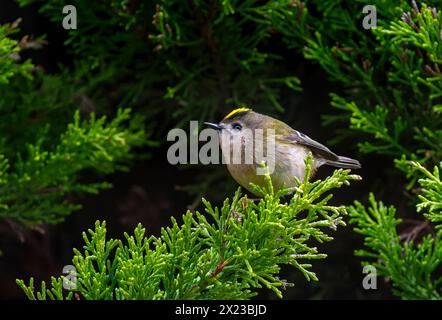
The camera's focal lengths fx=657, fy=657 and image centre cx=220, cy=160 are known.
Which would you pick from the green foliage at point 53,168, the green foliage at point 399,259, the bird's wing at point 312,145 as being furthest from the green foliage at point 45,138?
the green foliage at point 399,259

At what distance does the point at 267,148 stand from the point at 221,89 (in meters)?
0.60

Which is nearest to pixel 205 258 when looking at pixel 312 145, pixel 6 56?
pixel 312 145

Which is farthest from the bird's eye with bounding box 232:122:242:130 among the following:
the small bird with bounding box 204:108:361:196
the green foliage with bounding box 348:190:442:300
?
the green foliage with bounding box 348:190:442:300

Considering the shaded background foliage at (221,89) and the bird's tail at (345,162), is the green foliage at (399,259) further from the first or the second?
the bird's tail at (345,162)

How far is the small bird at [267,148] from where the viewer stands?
9.90 feet

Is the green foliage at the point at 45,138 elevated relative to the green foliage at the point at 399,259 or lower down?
elevated

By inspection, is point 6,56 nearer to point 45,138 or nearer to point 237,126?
point 45,138

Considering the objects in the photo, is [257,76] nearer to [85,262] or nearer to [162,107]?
[162,107]

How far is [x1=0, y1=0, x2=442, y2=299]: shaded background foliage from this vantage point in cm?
311

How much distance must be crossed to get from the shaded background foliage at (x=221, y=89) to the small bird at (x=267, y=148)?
0.14 metres

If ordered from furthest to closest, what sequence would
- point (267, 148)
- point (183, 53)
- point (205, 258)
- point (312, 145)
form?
point (183, 53) < point (312, 145) < point (267, 148) < point (205, 258)

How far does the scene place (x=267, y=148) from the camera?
3205 millimetres
